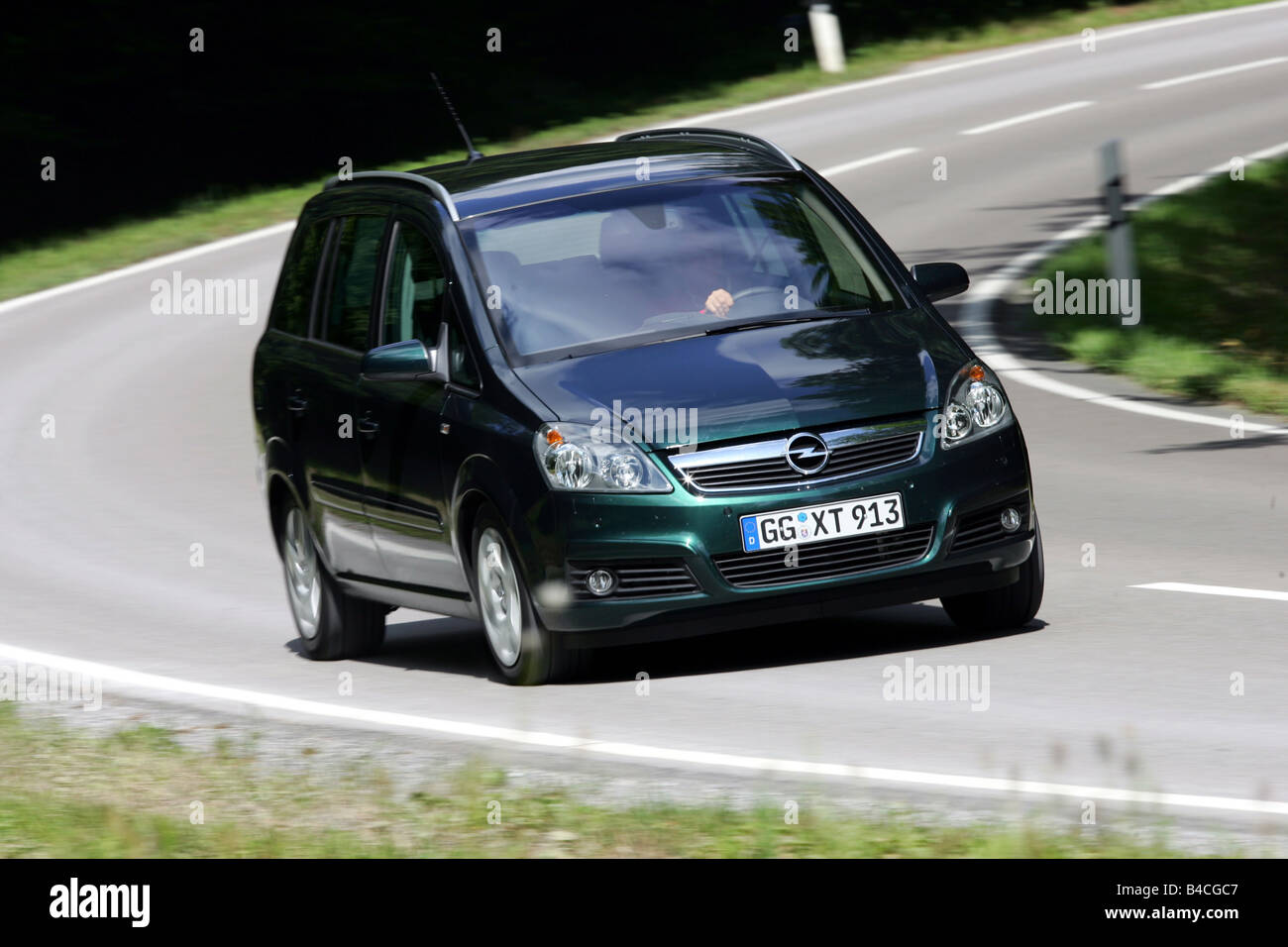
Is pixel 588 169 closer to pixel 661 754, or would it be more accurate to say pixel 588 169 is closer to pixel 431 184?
pixel 431 184

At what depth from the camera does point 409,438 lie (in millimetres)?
8883

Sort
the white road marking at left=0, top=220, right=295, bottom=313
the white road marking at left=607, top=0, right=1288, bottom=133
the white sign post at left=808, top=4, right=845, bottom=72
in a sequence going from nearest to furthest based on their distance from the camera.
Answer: the white road marking at left=0, top=220, right=295, bottom=313 → the white road marking at left=607, top=0, right=1288, bottom=133 → the white sign post at left=808, top=4, right=845, bottom=72

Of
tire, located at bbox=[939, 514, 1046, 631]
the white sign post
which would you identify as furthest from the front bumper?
the white sign post

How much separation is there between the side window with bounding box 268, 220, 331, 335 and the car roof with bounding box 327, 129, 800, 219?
1.40 ft

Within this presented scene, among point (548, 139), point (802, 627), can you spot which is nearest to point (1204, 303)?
point (802, 627)

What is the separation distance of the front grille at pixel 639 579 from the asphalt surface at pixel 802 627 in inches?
14.5

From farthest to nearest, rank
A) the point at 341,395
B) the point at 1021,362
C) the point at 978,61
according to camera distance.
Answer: the point at 978,61 < the point at 1021,362 < the point at 341,395

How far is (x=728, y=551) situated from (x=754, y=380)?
620 mm

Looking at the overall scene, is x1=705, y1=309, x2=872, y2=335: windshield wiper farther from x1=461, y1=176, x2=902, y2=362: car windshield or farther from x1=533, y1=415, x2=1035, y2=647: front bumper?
x1=533, y1=415, x2=1035, y2=647: front bumper

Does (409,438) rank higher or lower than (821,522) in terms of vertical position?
higher

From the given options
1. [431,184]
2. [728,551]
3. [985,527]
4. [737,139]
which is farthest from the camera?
[737,139]

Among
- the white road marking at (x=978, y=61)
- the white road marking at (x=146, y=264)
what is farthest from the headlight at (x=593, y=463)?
the white road marking at (x=978, y=61)

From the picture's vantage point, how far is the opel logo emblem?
26.0ft

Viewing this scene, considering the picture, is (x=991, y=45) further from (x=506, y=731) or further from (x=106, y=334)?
(x=506, y=731)
